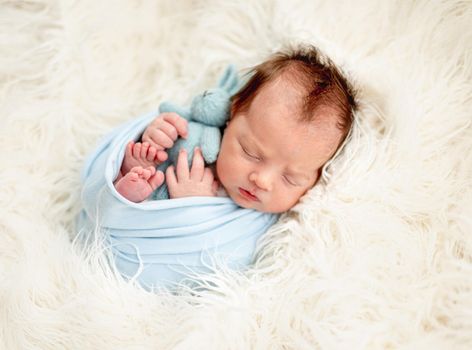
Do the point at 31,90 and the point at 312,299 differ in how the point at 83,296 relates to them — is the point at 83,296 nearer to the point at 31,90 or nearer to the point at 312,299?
the point at 312,299

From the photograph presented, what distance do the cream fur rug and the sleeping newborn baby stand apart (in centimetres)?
8

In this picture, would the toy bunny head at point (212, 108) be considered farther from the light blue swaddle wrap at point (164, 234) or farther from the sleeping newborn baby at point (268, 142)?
the light blue swaddle wrap at point (164, 234)

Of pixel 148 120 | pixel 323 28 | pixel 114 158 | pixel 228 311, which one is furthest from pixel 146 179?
pixel 323 28

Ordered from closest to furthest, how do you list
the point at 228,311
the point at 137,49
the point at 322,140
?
the point at 228,311 < the point at 322,140 < the point at 137,49

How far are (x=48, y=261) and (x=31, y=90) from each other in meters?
0.56

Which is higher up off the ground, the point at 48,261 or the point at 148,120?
the point at 148,120

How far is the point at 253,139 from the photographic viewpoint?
1320mm

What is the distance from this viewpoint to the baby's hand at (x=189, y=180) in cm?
139

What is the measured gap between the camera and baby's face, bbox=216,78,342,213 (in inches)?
50.8

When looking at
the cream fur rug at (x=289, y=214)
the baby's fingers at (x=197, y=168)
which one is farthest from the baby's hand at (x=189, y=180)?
the cream fur rug at (x=289, y=214)

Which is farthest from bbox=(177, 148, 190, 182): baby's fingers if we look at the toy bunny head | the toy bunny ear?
the toy bunny ear

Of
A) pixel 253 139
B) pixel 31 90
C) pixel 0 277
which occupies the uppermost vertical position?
pixel 253 139

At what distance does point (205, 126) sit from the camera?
57.3 inches

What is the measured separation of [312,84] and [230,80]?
0.30m
